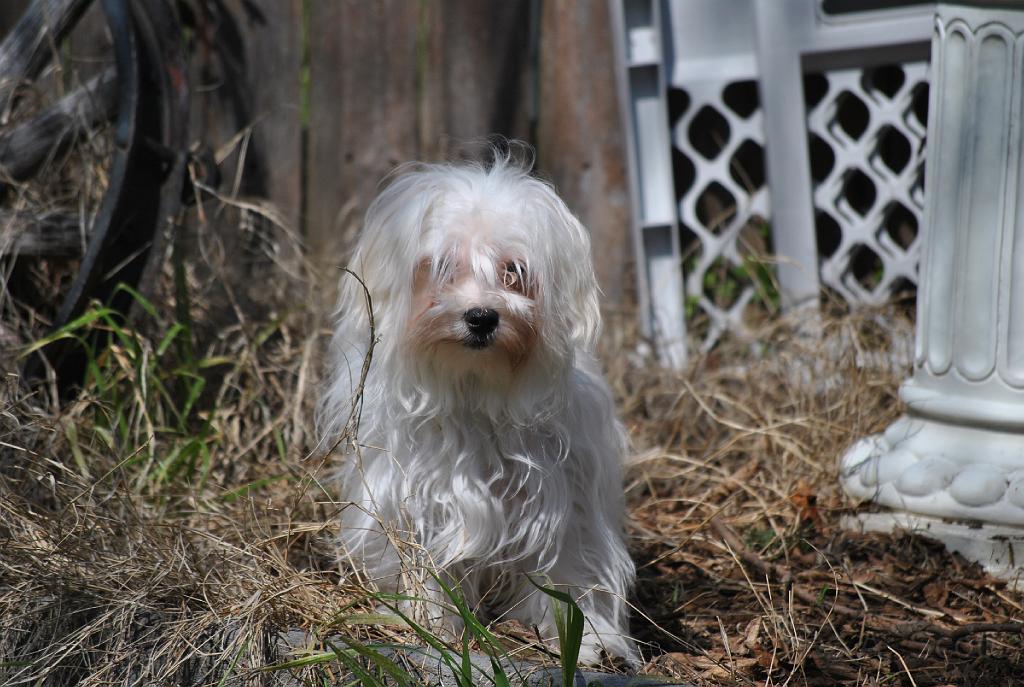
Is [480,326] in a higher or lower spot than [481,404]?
higher

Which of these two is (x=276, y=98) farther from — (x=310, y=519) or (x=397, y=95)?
(x=310, y=519)

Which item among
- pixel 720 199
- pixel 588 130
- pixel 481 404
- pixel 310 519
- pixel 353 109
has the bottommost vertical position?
pixel 310 519

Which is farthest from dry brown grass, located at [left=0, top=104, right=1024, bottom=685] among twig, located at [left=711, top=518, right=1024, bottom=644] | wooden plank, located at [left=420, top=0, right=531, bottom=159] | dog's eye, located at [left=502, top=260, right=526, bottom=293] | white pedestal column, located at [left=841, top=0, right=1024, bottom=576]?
wooden plank, located at [left=420, top=0, right=531, bottom=159]

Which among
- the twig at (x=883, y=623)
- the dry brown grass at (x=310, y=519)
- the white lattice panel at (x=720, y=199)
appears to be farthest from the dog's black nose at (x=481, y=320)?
the white lattice panel at (x=720, y=199)

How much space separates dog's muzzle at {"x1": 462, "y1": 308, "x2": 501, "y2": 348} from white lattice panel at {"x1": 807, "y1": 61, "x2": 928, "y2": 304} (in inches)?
83.5

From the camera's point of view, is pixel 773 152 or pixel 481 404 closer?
pixel 481 404

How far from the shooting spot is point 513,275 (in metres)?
2.31

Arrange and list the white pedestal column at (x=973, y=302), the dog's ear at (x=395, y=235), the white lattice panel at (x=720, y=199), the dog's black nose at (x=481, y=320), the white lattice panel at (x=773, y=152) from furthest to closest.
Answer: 1. the white lattice panel at (x=720, y=199)
2. the white lattice panel at (x=773, y=152)
3. the white pedestal column at (x=973, y=302)
4. the dog's ear at (x=395, y=235)
5. the dog's black nose at (x=481, y=320)

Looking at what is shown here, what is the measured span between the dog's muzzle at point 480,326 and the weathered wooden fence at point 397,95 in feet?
6.60

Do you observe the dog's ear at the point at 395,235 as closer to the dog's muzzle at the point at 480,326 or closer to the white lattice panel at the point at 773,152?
the dog's muzzle at the point at 480,326

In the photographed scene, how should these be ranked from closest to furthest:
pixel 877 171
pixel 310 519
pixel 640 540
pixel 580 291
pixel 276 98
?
pixel 580 291 → pixel 310 519 → pixel 640 540 → pixel 877 171 → pixel 276 98

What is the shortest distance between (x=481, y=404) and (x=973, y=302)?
1318mm

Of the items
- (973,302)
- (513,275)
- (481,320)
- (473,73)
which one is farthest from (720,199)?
(481,320)

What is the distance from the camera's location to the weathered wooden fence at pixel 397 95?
4094 mm
